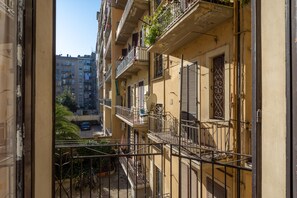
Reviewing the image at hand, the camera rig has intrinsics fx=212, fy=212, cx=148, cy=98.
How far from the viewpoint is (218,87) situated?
5363mm

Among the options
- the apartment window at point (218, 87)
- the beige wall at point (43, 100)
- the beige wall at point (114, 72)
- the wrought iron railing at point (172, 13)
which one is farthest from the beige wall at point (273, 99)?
the beige wall at point (114, 72)

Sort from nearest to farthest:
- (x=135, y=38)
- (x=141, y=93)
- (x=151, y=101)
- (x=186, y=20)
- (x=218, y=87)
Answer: (x=186, y=20), (x=218, y=87), (x=151, y=101), (x=141, y=93), (x=135, y=38)

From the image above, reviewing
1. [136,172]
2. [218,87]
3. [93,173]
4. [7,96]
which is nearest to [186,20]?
[218,87]

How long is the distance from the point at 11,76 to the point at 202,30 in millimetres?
5412

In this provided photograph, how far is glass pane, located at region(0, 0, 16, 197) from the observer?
3.28 feet

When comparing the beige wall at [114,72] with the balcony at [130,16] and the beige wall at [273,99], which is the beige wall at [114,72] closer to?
the balcony at [130,16]

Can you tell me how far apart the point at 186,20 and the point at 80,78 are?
221ft

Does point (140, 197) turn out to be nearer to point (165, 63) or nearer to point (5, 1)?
point (165, 63)

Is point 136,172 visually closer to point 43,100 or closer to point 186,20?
point 43,100

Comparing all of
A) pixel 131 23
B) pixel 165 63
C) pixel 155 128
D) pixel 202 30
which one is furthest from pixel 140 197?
pixel 131 23

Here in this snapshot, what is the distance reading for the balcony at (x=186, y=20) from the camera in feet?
15.2

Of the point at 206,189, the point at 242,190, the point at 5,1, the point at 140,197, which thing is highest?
the point at 5,1

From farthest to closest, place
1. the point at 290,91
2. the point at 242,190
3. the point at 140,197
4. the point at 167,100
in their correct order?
the point at 140,197 < the point at 167,100 < the point at 242,190 < the point at 290,91

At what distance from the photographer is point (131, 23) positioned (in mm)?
13156
